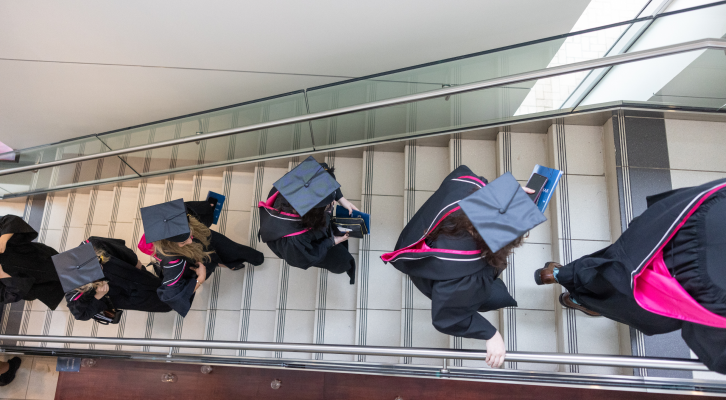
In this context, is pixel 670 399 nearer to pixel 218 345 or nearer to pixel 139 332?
pixel 218 345

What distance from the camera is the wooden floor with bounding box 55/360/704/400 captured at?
9.28 ft

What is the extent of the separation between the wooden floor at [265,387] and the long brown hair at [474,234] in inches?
51.8

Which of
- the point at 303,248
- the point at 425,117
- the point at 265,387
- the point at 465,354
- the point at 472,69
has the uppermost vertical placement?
the point at 472,69

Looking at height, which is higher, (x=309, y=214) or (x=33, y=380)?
(x=309, y=214)

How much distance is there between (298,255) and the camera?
285cm

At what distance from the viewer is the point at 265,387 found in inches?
131

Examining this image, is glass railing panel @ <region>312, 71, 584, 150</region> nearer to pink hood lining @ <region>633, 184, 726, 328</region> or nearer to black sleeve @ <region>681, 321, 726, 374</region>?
pink hood lining @ <region>633, 184, 726, 328</region>

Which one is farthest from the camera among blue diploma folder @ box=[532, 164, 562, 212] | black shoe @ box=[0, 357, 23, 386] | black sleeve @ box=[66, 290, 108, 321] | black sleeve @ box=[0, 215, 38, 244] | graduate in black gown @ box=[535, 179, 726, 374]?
black shoe @ box=[0, 357, 23, 386]

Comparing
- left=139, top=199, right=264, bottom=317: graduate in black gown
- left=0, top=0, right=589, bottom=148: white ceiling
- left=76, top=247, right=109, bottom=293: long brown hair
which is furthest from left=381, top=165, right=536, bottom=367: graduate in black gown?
left=76, top=247, right=109, bottom=293: long brown hair

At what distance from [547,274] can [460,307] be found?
1010mm

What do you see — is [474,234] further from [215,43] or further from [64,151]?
[64,151]

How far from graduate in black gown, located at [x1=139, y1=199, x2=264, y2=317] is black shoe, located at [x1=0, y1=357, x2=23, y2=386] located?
2319 millimetres

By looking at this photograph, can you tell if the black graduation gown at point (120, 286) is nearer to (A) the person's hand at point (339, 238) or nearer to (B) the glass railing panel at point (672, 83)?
(A) the person's hand at point (339, 238)

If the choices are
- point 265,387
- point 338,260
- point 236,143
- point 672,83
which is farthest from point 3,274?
point 672,83
